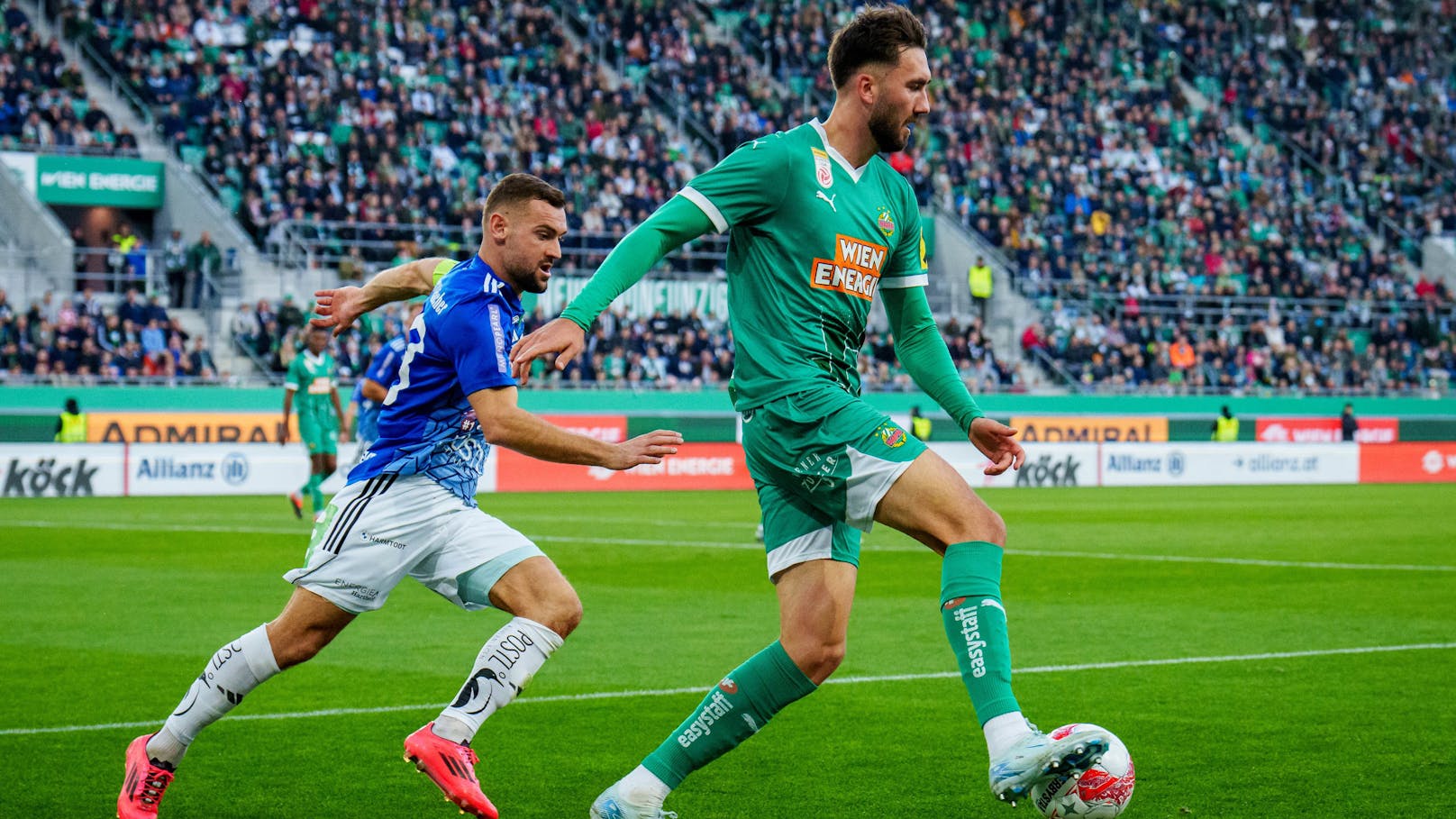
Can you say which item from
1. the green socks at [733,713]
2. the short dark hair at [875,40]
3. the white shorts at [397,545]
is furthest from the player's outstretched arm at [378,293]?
the green socks at [733,713]

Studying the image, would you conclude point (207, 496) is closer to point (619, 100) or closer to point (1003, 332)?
point (619, 100)

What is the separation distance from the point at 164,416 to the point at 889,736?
23258 mm

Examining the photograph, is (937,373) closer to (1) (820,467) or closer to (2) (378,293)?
(1) (820,467)

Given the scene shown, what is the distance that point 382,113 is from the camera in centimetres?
3425

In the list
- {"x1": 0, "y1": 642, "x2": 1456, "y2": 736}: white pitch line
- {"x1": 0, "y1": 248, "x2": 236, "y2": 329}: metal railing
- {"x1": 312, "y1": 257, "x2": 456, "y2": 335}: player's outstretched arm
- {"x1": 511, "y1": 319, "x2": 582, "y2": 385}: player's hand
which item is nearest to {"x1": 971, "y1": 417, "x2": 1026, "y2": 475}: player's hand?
{"x1": 511, "y1": 319, "x2": 582, "y2": 385}: player's hand

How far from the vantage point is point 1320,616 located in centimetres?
1143

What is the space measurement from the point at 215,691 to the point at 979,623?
245 cm

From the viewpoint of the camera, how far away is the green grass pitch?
5914mm

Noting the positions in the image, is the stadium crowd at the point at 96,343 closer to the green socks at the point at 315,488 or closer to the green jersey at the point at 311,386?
the green socks at the point at 315,488

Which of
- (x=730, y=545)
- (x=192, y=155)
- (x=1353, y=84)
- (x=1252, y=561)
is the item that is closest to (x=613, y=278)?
(x=1252, y=561)

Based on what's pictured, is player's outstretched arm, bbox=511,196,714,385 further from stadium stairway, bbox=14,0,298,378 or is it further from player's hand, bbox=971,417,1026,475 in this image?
stadium stairway, bbox=14,0,298,378

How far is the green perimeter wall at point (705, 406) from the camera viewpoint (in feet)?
90.5

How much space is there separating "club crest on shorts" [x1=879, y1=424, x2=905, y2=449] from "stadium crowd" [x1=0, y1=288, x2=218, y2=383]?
24961 mm

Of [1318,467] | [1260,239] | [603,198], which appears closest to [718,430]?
[603,198]
